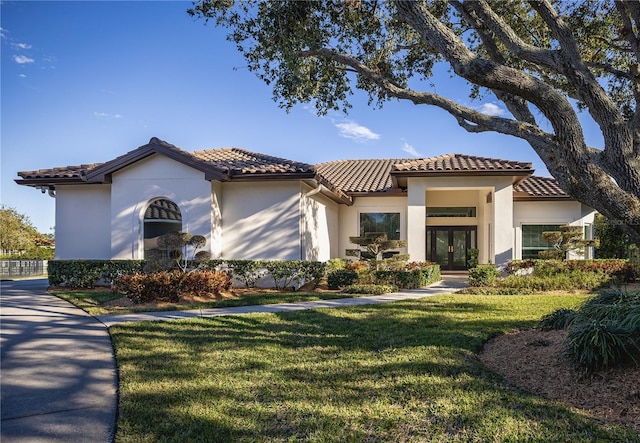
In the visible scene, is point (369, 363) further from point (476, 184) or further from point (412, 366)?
point (476, 184)

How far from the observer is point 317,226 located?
54.7ft

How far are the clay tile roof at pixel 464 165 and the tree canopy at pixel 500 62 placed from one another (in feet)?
18.3

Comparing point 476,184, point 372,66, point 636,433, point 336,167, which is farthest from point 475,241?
point 636,433

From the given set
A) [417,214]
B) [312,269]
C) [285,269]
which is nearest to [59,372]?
[285,269]

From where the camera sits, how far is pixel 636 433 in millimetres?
3404

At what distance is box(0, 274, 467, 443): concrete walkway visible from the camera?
12.0ft

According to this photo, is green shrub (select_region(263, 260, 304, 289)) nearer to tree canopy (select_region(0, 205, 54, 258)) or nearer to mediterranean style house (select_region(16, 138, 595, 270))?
mediterranean style house (select_region(16, 138, 595, 270))

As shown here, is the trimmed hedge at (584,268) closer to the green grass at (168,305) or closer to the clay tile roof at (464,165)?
the clay tile roof at (464,165)

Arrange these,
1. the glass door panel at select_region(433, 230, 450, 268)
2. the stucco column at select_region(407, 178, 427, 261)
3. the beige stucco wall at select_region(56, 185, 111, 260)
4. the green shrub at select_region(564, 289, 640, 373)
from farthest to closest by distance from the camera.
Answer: the glass door panel at select_region(433, 230, 450, 268) < the stucco column at select_region(407, 178, 427, 261) < the beige stucco wall at select_region(56, 185, 111, 260) < the green shrub at select_region(564, 289, 640, 373)

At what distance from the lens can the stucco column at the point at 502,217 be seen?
17.1 m

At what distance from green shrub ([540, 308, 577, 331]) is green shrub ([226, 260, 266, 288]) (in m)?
8.78

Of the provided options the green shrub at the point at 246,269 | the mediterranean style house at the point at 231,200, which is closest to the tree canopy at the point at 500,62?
the mediterranean style house at the point at 231,200

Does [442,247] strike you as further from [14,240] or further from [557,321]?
[14,240]

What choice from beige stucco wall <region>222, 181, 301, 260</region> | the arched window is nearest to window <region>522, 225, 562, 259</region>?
beige stucco wall <region>222, 181, 301, 260</region>
